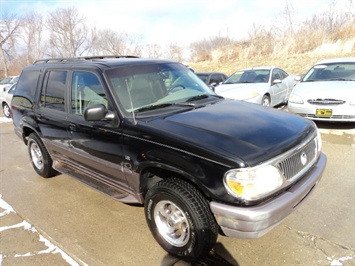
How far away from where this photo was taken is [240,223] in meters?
2.32

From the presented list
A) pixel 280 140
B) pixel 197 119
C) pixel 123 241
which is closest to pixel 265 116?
pixel 280 140

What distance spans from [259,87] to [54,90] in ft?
19.9

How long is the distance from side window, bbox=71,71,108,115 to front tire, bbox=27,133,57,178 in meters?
1.45

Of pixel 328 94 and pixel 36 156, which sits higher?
pixel 328 94

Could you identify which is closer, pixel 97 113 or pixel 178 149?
pixel 178 149

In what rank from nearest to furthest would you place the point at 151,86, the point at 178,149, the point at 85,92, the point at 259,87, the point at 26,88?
the point at 178,149, the point at 151,86, the point at 85,92, the point at 26,88, the point at 259,87

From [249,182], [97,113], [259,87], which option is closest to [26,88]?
[97,113]

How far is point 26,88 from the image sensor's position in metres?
4.95

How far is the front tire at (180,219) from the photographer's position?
252cm

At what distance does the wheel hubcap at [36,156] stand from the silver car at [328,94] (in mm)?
5526

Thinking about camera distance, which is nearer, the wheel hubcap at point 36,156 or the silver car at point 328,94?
the wheel hubcap at point 36,156

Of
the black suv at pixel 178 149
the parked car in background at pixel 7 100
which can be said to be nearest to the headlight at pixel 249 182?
the black suv at pixel 178 149

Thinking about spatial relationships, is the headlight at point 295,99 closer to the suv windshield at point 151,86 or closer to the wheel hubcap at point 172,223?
the suv windshield at point 151,86

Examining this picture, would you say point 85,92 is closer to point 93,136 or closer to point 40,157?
point 93,136
